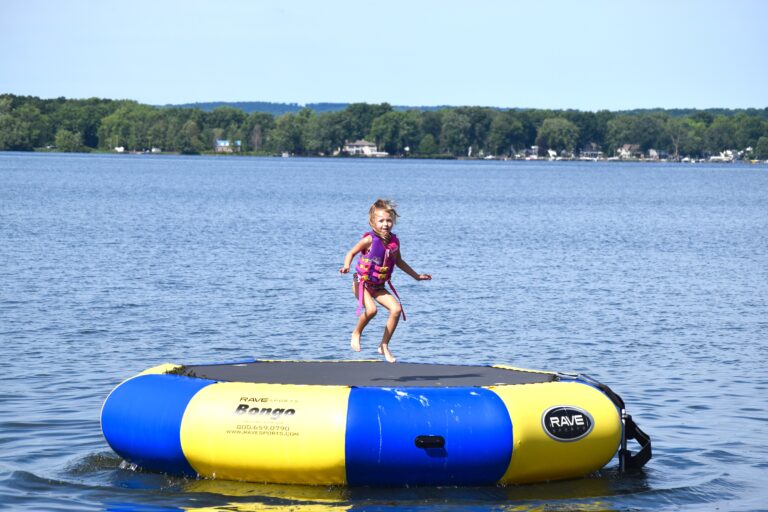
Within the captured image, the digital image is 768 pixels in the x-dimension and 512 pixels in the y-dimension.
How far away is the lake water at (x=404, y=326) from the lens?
1188 cm

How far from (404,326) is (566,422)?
10.9 m

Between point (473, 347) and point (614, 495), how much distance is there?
8.12m

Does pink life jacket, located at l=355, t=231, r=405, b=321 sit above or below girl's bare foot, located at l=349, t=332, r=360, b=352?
above

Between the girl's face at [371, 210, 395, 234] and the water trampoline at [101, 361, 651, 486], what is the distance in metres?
1.74

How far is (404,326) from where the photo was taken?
22.2 meters

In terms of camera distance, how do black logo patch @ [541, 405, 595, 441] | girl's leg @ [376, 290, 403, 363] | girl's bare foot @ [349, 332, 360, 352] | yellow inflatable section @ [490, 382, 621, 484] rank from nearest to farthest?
yellow inflatable section @ [490, 382, 621, 484] → black logo patch @ [541, 405, 595, 441] → girl's bare foot @ [349, 332, 360, 352] → girl's leg @ [376, 290, 403, 363]

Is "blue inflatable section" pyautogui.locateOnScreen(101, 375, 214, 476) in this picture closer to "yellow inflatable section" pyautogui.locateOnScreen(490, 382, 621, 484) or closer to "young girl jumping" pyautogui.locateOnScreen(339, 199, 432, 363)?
"young girl jumping" pyautogui.locateOnScreen(339, 199, 432, 363)

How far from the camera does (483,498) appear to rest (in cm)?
1137

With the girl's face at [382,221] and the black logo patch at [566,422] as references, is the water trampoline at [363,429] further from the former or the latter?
the girl's face at [382,221]

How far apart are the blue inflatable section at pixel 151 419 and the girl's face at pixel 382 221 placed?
8.10 ft

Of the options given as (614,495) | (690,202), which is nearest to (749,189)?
(690,202)

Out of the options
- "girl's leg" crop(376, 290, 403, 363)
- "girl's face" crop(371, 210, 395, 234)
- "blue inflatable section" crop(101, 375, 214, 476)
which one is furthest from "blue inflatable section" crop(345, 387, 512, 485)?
"girl's face" crop(371, 210, 395, 234)

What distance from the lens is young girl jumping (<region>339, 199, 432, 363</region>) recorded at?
42.5 ft

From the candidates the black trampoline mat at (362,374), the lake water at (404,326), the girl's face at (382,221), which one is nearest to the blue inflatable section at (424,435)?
the lake water at (404,326)
